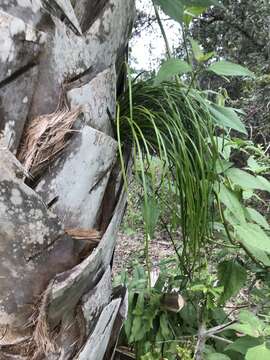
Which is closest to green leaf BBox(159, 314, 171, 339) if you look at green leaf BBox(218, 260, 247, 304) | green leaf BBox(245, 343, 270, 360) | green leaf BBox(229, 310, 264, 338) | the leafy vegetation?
the leafy vegetation

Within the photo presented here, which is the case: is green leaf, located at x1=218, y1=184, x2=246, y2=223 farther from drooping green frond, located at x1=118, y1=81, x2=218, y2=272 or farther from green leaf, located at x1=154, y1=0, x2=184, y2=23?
green leaf, located at x1=154, y1=0, x2=184, y2=23

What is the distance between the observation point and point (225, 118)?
897mm

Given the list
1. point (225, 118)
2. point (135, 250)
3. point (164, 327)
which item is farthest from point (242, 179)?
point (135, 250)

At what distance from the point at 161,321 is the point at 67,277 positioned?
0.86 meters

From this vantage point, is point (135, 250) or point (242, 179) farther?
point (135, 250)

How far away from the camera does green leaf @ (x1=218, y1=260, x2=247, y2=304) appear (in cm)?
116

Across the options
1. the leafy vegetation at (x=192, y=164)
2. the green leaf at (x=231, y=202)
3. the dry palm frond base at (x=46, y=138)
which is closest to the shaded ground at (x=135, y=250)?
the leafy vegetation at (x=192, y=164)

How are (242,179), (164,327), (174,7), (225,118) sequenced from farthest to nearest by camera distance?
(164,327) < (242,179) < (225,118) < (174,7)

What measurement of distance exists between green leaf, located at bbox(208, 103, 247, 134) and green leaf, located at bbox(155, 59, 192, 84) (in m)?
0.12

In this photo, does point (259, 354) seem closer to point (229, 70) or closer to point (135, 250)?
point (229, 70)

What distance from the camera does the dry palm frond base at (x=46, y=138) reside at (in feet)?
2.17

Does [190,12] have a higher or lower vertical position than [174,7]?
higher

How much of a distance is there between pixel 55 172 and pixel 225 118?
385 millimetres

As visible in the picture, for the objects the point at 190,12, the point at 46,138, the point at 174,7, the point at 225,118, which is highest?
the point at 190,12
